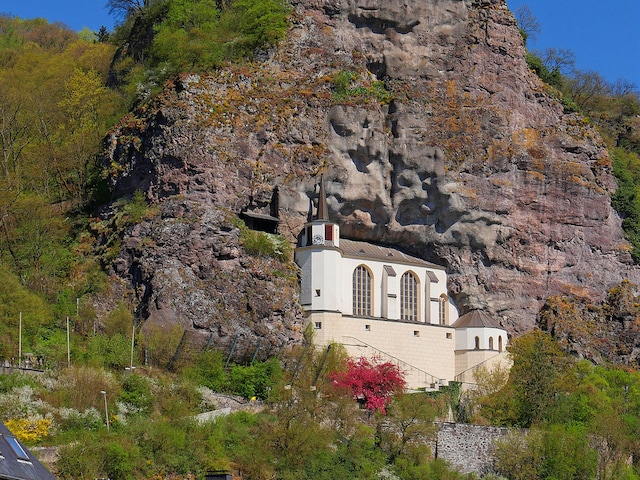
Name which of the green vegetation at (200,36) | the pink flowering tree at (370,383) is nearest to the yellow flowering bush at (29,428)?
the pink flowering tree at (370,383)

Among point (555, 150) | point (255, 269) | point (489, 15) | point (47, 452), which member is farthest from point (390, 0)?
point (47, 452)

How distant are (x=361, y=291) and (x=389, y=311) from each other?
1901 mm

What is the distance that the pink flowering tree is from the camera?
65000 mm

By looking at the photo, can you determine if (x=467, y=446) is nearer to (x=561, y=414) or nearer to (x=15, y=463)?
(x=561, y=414)

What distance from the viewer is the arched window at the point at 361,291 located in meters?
71.9

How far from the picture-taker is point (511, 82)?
78.1 m

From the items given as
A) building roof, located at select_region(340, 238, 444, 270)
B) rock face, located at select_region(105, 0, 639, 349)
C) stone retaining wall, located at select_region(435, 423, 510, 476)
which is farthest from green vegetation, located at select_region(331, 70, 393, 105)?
stone retaining wall, located at select_region(435, 423, 510, 476)

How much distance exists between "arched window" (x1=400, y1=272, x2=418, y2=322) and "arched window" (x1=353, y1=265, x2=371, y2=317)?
223 centimetres

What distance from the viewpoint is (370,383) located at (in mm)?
65812

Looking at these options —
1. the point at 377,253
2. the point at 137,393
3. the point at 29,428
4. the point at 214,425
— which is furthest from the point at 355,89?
the point at 29,428

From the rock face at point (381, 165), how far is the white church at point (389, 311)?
1.18 metres

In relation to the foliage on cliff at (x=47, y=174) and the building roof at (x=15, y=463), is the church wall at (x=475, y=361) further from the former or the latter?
the building roof at (x=15, y=463)

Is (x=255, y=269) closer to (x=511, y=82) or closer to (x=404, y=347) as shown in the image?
(x=404, y=347)

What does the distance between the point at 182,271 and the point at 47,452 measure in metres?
17.4
